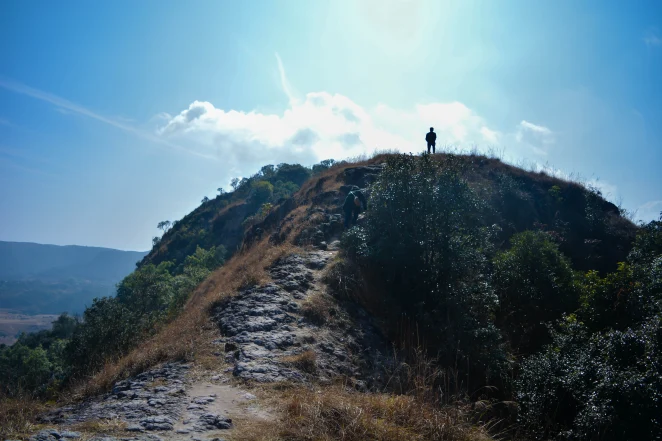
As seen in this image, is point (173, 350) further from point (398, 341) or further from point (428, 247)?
point (428, 247)

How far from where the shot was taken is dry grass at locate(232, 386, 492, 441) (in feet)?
14.5

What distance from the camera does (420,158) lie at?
39.4ft

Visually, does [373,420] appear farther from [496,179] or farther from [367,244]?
[496,179]

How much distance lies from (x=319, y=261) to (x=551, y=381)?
21.8 ft

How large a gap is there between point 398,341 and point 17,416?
22.9ft

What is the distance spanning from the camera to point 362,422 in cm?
455

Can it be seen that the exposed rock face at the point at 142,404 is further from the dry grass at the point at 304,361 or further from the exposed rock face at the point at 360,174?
the exposed rock face at the point at 360,174

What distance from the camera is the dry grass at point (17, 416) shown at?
176 inches

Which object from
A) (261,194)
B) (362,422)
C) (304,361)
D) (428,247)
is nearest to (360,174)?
(428,247)

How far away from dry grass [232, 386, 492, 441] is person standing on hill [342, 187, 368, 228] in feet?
33.3

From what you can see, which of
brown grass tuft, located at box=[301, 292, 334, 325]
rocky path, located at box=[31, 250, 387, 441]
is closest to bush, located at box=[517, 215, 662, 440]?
rocky path, located at box=[31, 250, 387, 441]

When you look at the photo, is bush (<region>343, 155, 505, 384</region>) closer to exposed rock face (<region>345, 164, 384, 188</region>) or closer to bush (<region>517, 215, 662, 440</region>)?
bush (<region>517, 215, 662, 440</region>)

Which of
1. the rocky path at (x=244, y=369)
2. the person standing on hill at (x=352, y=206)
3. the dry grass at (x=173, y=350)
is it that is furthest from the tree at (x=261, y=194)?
the dry grass at (x=173, y=350)

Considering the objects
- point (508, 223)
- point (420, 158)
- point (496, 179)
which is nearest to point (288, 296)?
point (420, 158)
